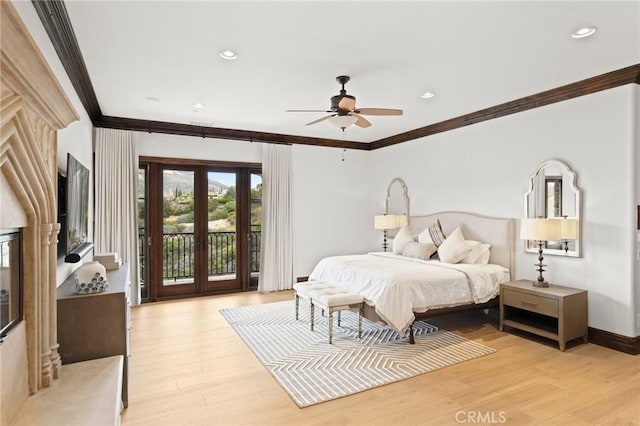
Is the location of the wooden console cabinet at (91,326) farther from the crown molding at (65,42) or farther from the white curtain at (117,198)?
the white curtain at (117,198)

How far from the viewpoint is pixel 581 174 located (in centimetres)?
389

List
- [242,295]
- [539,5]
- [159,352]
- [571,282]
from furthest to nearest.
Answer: [242,295] < [571,282] < [159,352] < [539,5]

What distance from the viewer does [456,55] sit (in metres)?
3.15

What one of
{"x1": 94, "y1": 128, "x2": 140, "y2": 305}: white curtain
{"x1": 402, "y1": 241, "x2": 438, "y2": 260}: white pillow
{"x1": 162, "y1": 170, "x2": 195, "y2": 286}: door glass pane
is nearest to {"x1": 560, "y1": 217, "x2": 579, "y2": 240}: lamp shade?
{"x1": 402, "y1": 241, "x2": 438, "y2": 260}: white pillow

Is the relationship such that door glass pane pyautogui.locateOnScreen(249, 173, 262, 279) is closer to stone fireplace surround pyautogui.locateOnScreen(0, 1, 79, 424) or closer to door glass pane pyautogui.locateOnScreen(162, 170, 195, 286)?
door glass pane pyautogui.locateOnScreen(162, 170, 195, 286)

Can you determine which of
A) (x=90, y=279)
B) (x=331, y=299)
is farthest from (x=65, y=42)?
(x=331, y=299)

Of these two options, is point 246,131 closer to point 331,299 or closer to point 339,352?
point 331,299

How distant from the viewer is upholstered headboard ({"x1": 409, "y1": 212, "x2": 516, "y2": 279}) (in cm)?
457

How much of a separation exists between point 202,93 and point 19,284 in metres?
2.89

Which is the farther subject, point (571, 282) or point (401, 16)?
point (571, 282)

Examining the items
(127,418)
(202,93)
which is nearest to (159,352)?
(127,418)

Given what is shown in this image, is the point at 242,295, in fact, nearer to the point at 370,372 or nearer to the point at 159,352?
the point at 159,352

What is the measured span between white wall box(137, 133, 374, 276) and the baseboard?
4.03 meters

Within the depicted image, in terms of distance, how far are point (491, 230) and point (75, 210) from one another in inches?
186
